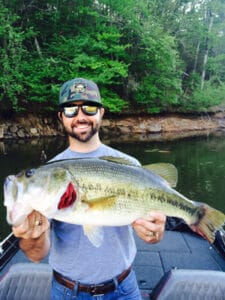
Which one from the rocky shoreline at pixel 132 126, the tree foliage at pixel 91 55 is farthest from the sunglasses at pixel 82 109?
the rocky shoreline at pixel 132 126

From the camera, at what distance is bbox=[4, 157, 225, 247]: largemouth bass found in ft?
5.86

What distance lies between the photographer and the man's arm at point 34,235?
1.80 meters

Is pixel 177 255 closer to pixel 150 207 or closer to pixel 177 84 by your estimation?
pixel 150 207

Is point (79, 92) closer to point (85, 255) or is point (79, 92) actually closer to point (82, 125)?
point (82, 125)

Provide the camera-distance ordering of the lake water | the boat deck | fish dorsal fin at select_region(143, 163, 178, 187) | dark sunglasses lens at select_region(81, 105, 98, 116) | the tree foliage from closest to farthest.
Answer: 1. fish dorsal fin at select_region(143, 163, 178, 187)
2. dark sunglasses lens at select_region(81, 105, 98, 116)
3. the boat deck
4. the lake water
5. the tree foliage

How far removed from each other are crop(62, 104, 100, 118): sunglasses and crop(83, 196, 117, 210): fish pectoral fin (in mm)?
746

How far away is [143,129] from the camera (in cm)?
2762

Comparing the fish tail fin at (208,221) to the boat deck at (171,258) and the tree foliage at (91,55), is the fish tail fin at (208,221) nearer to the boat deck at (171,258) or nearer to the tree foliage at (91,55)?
the boat deck at (171,258)

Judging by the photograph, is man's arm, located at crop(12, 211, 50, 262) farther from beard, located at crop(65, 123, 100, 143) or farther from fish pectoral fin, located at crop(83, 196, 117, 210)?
beard, located at crop(65, 123, 100, 143)

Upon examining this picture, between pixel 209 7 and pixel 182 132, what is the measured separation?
A: 17.0 metres

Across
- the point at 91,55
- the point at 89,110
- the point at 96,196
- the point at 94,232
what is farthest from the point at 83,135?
the point at 91,55

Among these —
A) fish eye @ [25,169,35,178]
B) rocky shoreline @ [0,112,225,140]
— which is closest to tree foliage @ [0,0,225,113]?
rocky shoreline @ [0,112,225,140]

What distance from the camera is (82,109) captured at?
2424mm

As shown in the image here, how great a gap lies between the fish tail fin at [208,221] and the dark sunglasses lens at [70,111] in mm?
1057
